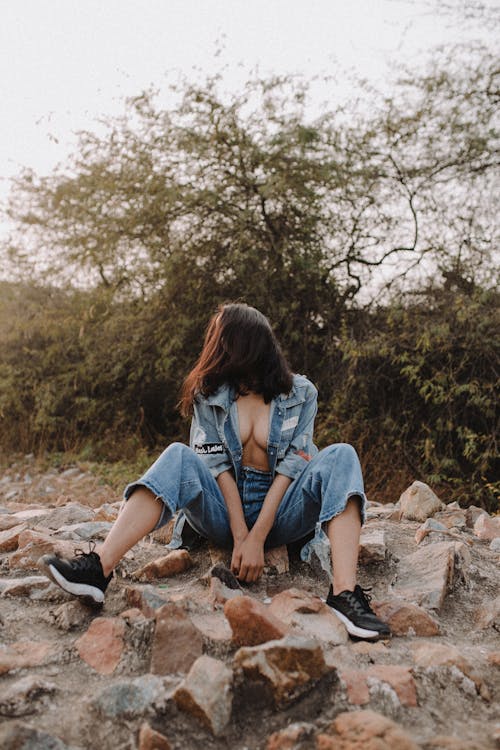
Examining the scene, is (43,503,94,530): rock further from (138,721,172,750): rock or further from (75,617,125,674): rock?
(138,721,172,750): rock

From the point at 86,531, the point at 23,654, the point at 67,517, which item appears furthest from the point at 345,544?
the point at 67,517

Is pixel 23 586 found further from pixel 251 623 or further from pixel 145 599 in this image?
pixel 251 623

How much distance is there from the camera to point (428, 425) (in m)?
4.87

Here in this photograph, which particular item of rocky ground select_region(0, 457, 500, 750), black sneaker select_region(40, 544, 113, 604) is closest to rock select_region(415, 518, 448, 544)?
rocky ground select_region(0, 457, 500, 750)

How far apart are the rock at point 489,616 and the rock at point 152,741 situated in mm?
1174

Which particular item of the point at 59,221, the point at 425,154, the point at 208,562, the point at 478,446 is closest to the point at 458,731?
the point at 208,562

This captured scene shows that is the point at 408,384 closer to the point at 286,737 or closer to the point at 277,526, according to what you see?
the point at 277,526

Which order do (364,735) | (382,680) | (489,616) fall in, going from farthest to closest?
1. (489,616)
2. (382,680)
3. (364,735)

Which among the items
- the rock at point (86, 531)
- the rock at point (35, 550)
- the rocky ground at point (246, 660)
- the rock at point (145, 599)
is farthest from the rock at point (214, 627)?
the rock at point (86, 531)

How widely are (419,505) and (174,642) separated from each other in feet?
6.73

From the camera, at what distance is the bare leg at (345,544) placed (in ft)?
6.26

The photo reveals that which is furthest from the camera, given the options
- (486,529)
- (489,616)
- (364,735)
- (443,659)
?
(486,529)

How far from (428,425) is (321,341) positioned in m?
1.33

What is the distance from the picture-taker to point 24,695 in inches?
55.4
